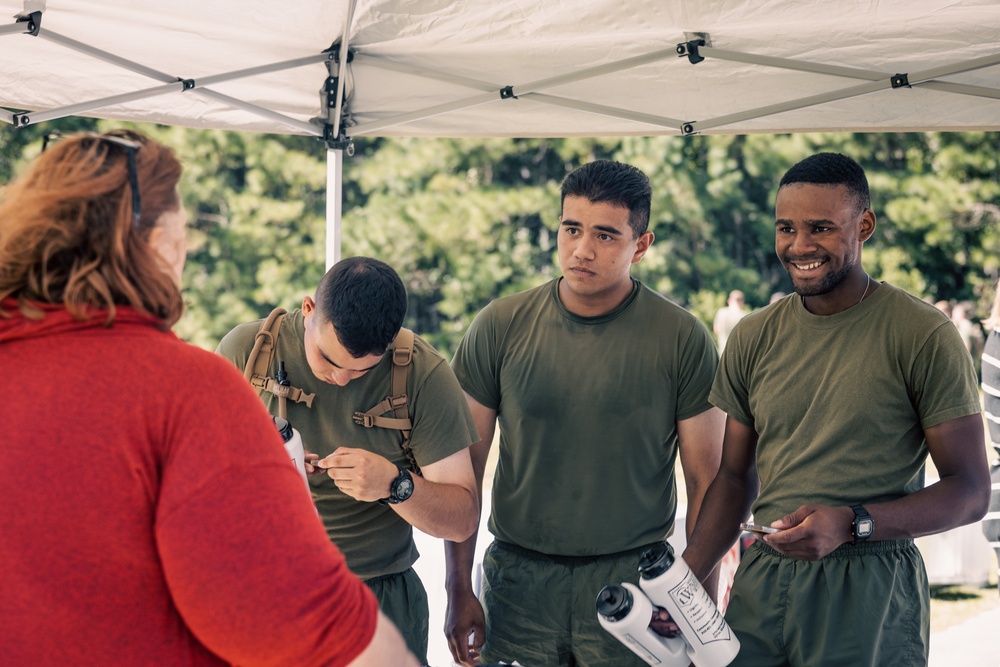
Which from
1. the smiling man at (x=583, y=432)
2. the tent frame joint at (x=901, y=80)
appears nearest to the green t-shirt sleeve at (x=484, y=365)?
the smiling man at (x=583, y=432)

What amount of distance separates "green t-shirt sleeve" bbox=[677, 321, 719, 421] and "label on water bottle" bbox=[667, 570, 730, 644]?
0.82 m

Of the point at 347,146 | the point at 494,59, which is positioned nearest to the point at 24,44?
the point at 347,146

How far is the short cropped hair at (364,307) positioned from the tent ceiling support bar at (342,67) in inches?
56.9

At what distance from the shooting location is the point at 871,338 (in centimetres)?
252

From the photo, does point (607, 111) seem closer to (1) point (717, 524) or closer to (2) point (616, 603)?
(1) point (717, 524)

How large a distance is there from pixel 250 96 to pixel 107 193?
302 cm

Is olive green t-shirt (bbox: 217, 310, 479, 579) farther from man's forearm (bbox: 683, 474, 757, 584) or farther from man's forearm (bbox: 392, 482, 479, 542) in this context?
man's forearm (bbox: 683, 474, 757, 584)

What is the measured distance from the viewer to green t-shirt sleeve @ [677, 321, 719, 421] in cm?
302

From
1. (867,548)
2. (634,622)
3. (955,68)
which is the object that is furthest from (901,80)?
(634,622)

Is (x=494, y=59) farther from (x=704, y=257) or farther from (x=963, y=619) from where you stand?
(x=704, y=257)

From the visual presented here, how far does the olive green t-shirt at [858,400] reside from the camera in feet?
8.02

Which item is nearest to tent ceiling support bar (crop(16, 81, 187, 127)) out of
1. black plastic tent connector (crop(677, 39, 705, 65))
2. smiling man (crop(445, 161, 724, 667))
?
smiling man (crop(445, 161, 724, 667))

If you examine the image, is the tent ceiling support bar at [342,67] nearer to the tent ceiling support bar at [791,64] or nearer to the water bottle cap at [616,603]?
the tent ceiling support bar at [791,64]

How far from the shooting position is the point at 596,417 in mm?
3008
